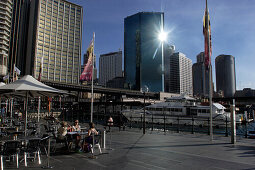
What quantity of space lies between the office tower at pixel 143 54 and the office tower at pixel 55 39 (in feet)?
166

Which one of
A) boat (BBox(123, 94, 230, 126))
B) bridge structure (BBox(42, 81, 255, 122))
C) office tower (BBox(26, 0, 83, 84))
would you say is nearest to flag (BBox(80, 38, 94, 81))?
boat (BBox(123, 94, 230, 126))

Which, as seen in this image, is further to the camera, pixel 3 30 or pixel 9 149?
pixel 3 30

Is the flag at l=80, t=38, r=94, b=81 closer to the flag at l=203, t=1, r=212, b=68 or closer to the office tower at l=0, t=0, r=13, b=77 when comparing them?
the flag at l=203, t=1, r=212, b=68

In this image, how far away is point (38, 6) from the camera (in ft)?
493

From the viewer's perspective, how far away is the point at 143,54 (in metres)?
190

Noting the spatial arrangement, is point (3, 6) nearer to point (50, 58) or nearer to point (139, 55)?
point (50, 58)

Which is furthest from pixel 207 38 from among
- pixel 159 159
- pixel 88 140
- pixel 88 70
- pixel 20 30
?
pixel 20 30

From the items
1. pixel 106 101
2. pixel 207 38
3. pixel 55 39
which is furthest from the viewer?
pixel 55 39

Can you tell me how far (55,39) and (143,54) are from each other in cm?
8127

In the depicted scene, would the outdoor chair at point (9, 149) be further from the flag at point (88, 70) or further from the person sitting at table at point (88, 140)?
the flag at point (88, 70)

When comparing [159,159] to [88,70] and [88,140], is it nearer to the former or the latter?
[88,140]

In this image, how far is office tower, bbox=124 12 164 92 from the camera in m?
188

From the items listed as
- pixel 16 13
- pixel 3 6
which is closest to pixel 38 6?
pixel 16 13

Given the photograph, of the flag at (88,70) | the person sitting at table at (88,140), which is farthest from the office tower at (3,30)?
the person sitting at table at (88,140)
